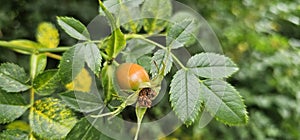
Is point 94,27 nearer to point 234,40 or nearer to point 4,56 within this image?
point 4,56

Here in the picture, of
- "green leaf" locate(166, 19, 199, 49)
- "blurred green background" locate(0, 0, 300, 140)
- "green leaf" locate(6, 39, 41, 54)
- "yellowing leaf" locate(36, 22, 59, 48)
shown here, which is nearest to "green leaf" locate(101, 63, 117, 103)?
"green leaf" locate(166, 19, 199, 49)

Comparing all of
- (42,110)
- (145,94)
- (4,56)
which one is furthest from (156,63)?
(4,56)

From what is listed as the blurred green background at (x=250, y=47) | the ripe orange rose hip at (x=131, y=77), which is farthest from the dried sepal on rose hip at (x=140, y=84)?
the blurred green background at (x=250, y=47)

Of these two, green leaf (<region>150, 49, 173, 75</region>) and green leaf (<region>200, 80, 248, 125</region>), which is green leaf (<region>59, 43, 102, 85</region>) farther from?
green leaf (<region>200, 80, 248, 125</region>)

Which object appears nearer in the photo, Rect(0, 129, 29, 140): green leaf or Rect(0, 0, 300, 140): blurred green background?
Rect(0, 129, 29, 140): green leaf

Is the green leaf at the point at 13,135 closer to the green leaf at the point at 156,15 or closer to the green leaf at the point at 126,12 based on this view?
the green leaf at the point at 126,12

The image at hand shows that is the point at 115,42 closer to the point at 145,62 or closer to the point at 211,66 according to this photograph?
the point at 145,62

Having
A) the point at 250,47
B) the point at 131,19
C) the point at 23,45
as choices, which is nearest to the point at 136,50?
the point at 131,19
